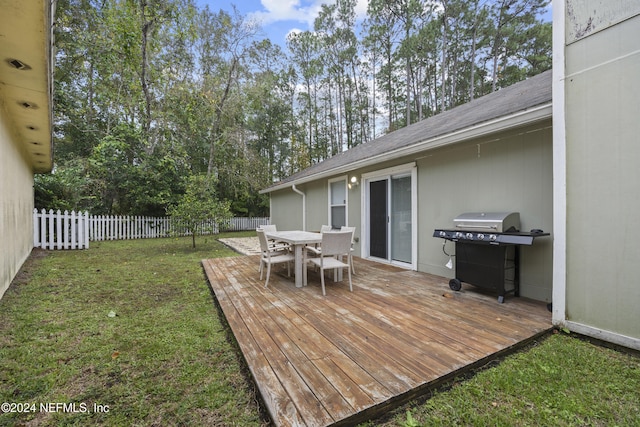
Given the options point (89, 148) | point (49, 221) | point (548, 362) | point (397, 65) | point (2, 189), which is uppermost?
point (397, 65)

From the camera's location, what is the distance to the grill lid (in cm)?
315

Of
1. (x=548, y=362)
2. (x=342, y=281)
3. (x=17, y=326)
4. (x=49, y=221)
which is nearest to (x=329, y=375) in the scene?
(x=548, y=362)

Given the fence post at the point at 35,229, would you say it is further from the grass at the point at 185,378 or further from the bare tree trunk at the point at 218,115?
the bare tree trunk at the point at 218,115

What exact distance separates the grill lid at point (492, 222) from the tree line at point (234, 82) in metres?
8.40

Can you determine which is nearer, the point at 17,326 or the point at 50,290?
the point at 17,326

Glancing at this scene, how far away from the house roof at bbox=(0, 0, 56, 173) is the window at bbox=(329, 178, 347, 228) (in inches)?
219

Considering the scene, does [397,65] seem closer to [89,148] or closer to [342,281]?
[342,281]

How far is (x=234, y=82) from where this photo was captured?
13.2m

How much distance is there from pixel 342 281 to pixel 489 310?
208cm

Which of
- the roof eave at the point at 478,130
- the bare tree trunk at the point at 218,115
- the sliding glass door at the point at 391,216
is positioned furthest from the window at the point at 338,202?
the bare tree trunk at the point at 218,115

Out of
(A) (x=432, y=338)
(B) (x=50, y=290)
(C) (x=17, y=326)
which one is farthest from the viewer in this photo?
(B) (x=50, y=290)

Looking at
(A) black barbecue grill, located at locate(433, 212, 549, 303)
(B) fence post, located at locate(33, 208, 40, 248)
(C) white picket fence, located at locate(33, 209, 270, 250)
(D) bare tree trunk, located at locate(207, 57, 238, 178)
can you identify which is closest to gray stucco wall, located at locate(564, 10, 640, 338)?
(A) black barbecue grill, located at locate(433, 212, 549, 303)

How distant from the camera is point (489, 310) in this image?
3.00m

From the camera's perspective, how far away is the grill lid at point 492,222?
3.15 meters
